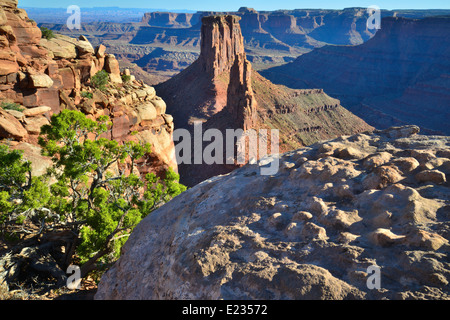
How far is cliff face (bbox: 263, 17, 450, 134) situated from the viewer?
4761 inches

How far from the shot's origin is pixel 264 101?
82.4 metres

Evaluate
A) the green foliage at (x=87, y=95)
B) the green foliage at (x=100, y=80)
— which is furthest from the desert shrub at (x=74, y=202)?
the green foliage at (x=100, y=80)

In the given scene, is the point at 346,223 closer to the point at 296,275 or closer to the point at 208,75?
the point at 296,275

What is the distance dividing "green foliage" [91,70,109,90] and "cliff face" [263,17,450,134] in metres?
108

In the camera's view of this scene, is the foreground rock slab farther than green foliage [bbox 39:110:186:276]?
No

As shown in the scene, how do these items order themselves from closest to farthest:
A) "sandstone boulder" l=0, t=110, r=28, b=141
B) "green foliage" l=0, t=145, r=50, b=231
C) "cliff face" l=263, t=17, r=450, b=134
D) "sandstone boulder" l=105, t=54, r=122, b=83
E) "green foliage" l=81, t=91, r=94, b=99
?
1. "green foliage" l=0, t=145, r=50, b=231
2. "sandstone boulder" l=0, t=110, r=28, b=141
3. "green foliage" l=81, t=91, r=94, b=99
4. "sandstone boulder" l=105, t=54, r=122, b=83
5. "cliff face" l=263, t=17, r=450, b=134

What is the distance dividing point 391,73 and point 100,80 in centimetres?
16123

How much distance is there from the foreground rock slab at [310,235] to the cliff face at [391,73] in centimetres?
11591

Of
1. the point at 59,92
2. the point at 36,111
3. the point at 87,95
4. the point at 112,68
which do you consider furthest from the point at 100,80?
the point at 36,111

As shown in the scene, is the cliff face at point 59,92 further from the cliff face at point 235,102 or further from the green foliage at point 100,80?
the cliff face at point 235,102

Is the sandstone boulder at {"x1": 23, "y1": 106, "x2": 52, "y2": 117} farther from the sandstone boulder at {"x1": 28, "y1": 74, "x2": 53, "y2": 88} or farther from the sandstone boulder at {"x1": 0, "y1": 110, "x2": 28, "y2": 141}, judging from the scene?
the sandstone boulder at {"x1": 0, "y1": 110, "x2": 28, "y2": 141}

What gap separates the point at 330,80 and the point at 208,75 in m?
94.7

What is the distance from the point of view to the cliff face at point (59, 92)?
21547mm

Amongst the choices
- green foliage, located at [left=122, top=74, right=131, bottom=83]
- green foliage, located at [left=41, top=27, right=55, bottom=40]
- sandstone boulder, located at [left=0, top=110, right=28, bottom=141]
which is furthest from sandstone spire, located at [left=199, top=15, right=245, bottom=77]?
sandstone boulder, located at [left=0, top=110, right=28, bottom=141]
